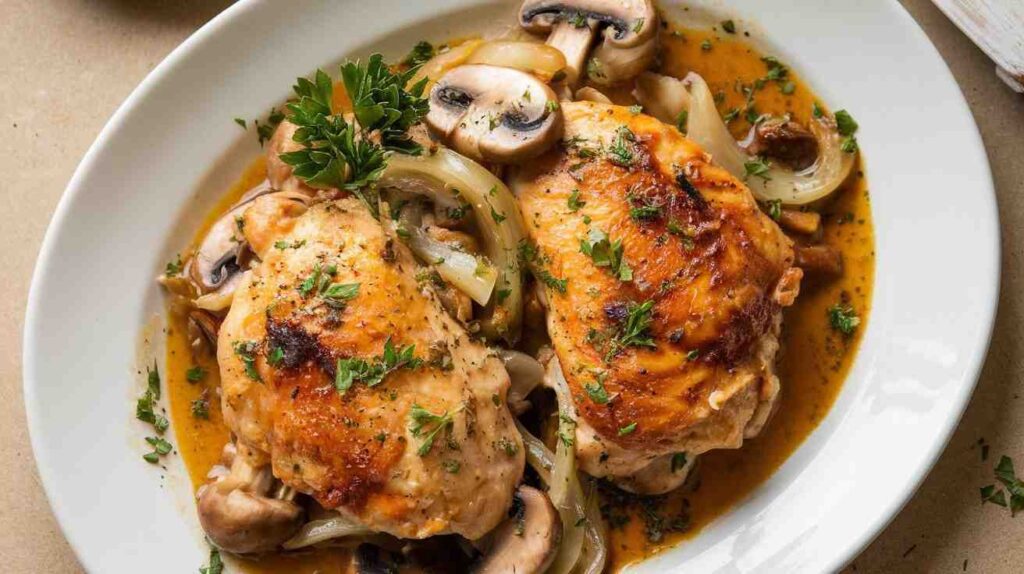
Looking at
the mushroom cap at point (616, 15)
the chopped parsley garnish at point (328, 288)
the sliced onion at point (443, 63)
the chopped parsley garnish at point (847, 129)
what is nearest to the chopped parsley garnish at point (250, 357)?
the chopped parsley garnish at point (328, 288)

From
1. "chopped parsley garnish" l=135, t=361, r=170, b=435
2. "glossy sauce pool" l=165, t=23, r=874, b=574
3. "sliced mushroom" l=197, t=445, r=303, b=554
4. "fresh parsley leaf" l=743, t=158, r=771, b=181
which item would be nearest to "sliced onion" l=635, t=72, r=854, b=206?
"fresh parsley leaf" l=743, t=158, r=771, b=181

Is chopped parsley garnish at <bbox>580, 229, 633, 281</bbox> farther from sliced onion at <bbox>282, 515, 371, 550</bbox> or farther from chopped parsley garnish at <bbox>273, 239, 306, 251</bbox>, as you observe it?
sliced onion at <bbox>282, 515, 371, 550</bbox>

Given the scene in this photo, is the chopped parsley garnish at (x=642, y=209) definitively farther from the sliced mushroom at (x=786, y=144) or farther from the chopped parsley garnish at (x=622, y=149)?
the sliced mushroom at (x=786, y=144)

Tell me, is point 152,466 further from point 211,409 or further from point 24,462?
point 24,462

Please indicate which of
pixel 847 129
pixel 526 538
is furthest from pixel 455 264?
pixel 847 129

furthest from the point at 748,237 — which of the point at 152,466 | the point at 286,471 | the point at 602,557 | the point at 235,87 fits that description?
the point at 152,466
